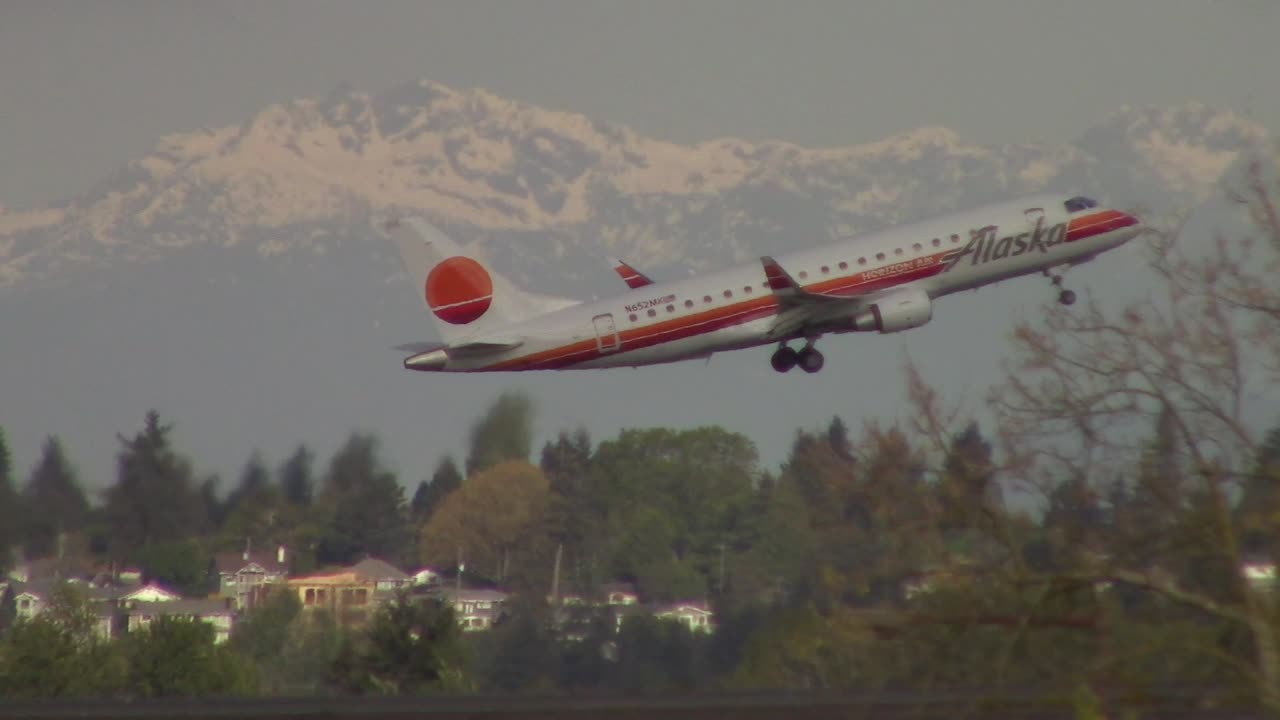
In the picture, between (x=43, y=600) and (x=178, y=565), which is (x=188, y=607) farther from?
(x=43, y=600)

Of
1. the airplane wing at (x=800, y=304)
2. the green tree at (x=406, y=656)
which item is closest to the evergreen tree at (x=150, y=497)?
the green tree at (x=406, y=656)

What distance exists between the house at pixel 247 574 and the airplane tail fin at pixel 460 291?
4147cm

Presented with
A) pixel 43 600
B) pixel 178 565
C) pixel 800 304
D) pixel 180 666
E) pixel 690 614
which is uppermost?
pixel 800 304

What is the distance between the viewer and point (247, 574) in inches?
3900

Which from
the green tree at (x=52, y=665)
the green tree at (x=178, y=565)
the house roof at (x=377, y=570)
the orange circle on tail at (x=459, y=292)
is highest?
the orange circle on tail at (x=459, y=292)

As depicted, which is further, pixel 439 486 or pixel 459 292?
pixel 439 486

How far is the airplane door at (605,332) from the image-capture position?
5538 cm

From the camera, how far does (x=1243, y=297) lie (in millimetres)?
34094

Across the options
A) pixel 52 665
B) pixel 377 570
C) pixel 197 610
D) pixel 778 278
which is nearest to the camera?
pixel 778 278

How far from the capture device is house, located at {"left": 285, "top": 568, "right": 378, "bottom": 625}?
94562 mm

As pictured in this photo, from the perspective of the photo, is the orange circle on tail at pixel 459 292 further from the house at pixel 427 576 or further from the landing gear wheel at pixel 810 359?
the house at pixel 427 576

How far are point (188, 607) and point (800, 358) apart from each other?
146 ft

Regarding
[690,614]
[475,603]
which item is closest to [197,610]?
[475,603]

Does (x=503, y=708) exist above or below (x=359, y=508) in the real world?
below
